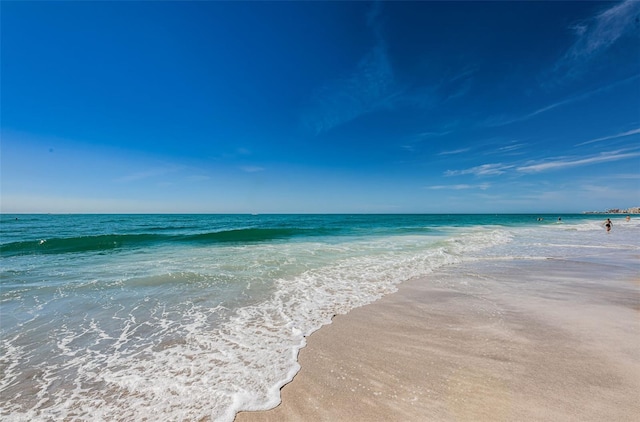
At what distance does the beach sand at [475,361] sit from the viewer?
9.48 feet

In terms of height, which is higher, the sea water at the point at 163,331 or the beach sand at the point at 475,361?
the beach sand at the point at 475,361

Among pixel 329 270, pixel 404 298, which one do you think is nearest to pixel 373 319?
pixel 404 298

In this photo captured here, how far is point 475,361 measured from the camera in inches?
149

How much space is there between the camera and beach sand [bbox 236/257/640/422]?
9.48 feet

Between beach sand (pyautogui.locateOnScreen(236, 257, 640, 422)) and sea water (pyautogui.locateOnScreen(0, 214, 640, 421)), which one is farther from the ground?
beach sand (pyautogui.locateOnScreen(236, 257, 640, 422))

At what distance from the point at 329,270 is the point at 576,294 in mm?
7000

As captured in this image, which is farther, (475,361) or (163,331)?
(163,331)

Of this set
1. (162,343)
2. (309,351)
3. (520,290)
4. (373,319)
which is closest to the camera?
(309,351)

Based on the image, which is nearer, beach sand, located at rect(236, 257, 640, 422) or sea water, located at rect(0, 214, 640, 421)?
beach sand, located at rect(236, 257, 640, 422)

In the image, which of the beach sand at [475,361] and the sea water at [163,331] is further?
the sea water at [163,331]

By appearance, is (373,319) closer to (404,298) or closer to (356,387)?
(404,298)

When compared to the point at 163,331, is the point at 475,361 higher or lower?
higher

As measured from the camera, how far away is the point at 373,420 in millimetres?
2768

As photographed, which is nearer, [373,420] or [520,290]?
[373,420]
